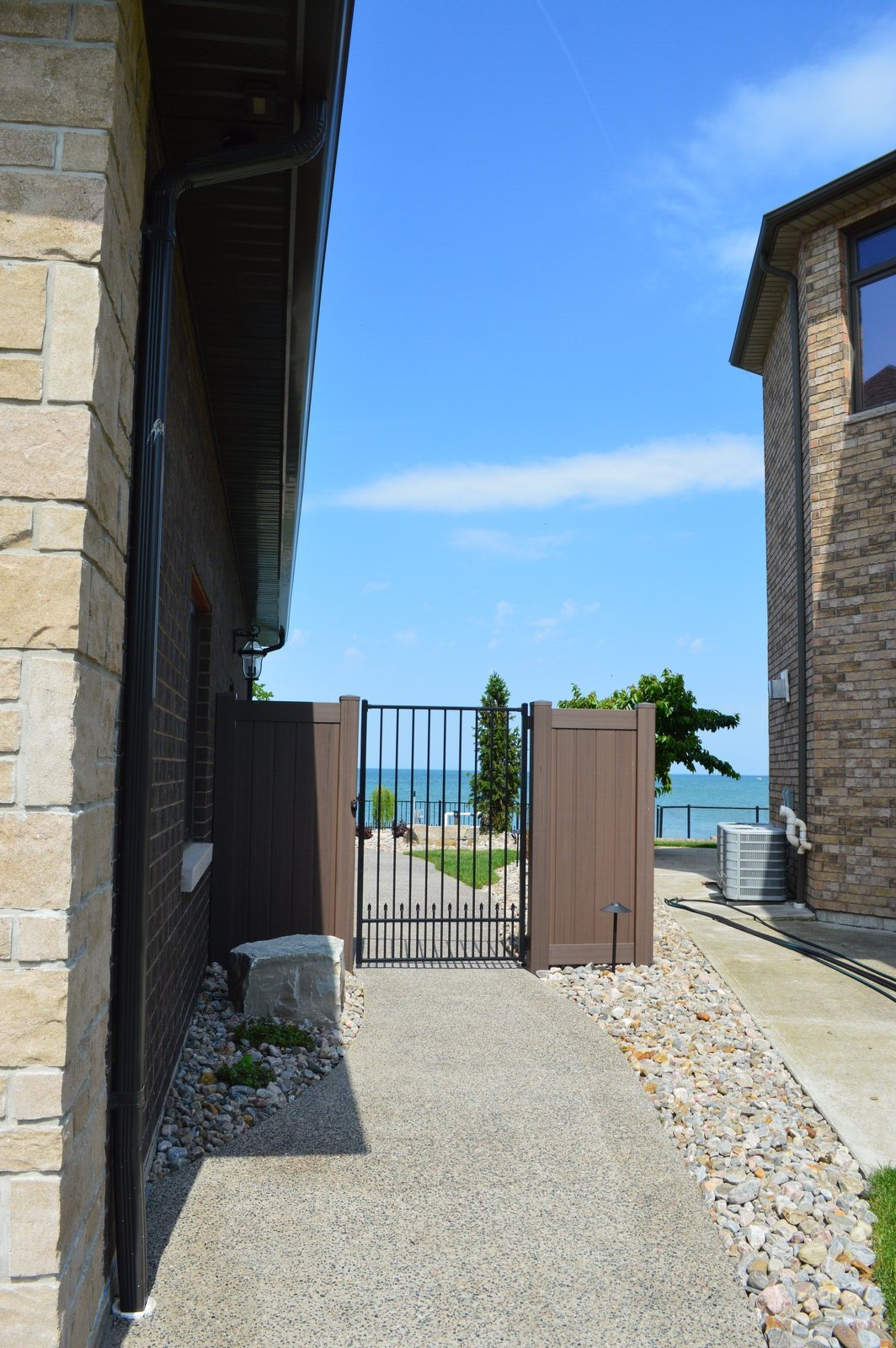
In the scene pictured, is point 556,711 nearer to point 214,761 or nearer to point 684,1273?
point 214,761

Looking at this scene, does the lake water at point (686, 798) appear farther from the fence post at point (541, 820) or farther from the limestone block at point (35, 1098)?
the limestone block at point (35, 1098)

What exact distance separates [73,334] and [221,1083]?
3658 millimetres

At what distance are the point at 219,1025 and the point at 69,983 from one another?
379cm

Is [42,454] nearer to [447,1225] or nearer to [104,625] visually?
[104,625]

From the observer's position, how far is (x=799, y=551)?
9672 millimetres

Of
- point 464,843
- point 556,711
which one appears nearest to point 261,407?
point 556,711

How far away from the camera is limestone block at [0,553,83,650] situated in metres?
1.97

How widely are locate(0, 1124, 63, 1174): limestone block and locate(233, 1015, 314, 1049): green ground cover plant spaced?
3326mm

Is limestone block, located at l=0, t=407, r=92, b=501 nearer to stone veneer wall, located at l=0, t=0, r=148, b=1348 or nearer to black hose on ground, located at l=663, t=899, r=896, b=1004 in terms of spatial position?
stone veneer wall, located at l=0, t=0, r=148, b=1348

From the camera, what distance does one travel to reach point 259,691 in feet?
79.4

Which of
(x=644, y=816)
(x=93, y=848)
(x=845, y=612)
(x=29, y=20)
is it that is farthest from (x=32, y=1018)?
(x=845, y=612)

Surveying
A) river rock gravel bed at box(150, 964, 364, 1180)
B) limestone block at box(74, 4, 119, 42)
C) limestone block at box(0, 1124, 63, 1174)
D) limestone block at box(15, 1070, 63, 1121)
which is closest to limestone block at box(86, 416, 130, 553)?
limestone block at box(74, 4, 119, 42)

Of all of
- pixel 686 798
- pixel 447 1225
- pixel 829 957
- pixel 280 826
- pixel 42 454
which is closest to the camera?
pixel 42 454

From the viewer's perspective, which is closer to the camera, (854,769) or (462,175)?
(462,175)
